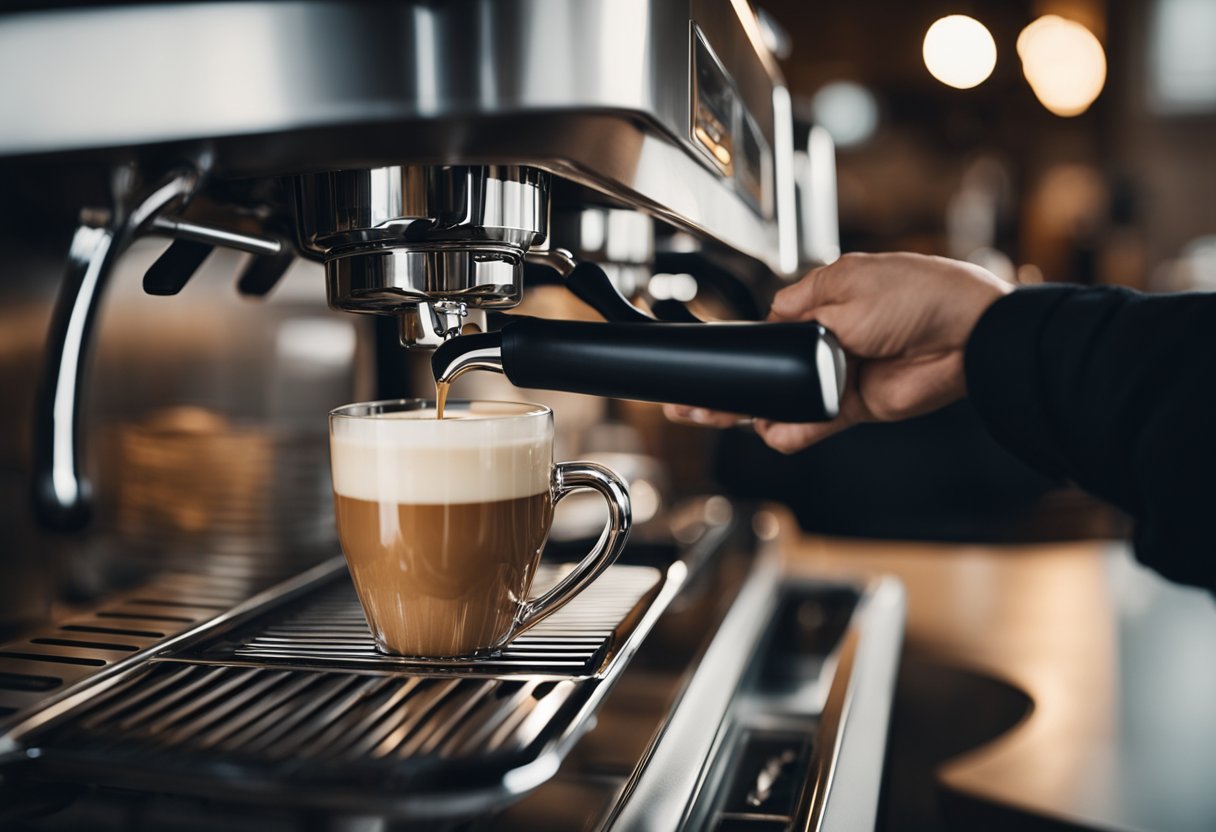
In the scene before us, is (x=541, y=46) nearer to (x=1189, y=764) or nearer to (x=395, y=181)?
(x=395, y=181)

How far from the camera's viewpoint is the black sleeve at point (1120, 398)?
431 millimetres

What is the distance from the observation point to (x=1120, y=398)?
451 millimetres

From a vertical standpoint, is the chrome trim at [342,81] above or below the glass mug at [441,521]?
above

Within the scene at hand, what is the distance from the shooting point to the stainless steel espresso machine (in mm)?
310

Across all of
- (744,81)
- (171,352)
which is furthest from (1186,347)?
(171,352)

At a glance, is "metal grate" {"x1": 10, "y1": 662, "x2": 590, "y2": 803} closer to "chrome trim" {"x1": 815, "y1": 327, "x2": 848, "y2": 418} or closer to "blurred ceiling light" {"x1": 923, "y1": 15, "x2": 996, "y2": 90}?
"chrome trim" {"x1": 815, "y1": 327, "x2": 848, "y2": 418}

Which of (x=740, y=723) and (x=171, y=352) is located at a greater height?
(x=171, y=352)

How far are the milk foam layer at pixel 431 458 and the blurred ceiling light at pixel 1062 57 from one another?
286 cm

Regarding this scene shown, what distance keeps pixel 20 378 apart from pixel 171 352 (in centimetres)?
11

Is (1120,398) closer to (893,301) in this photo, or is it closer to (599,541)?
(893,301)

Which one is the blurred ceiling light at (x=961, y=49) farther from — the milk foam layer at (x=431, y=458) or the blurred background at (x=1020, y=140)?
the milk foam layer at (x=431, y=458)

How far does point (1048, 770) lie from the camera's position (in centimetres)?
61

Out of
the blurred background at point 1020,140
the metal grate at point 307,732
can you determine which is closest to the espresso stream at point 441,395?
the metal grate at point 307,732

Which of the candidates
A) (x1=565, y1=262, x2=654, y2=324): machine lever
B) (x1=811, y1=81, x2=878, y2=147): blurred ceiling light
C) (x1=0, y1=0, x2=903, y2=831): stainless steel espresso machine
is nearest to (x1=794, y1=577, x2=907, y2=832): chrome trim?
(x1=0, y1=0, x2=903, y2=831): stainless steel espresso machine
